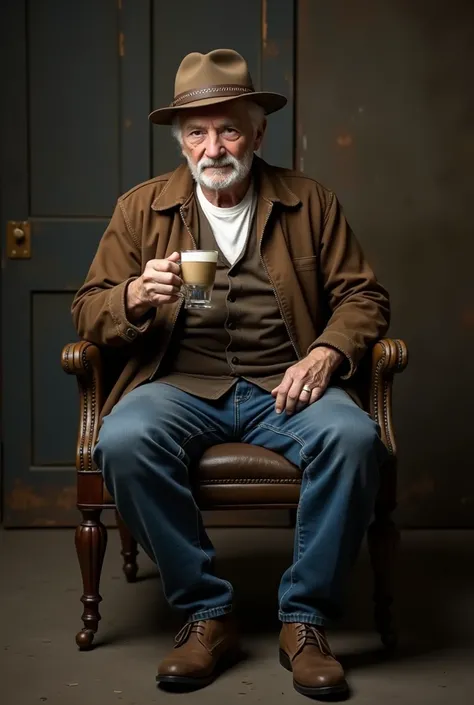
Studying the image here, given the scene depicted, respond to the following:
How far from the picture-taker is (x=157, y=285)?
2369mm

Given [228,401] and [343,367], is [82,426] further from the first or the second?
[343,367]

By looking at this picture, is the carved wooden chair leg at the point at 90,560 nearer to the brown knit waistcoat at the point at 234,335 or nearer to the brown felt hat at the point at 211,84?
the brown knit waistcoat at the point at 234,335

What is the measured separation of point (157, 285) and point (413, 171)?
5.40 feet

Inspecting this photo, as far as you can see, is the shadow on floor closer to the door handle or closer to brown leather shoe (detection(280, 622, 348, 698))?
brown leather shoe (detection(280, 622, 348, 698))

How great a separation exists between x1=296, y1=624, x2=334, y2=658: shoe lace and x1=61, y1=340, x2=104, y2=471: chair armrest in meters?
0.66

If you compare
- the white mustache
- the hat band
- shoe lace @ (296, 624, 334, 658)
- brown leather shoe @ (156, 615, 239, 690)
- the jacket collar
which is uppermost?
the hat band

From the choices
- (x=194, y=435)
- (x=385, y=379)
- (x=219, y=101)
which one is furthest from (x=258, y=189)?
(x=194, y=435)

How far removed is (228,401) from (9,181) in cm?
159

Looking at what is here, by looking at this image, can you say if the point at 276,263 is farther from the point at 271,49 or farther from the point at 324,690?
the point at 271,49

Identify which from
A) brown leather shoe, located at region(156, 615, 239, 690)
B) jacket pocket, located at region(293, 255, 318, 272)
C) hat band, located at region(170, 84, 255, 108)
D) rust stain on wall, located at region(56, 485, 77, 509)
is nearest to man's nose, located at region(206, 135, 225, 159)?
hat band, located at region(170, 84, 255, 108)

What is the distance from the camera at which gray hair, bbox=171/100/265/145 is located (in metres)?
2.71

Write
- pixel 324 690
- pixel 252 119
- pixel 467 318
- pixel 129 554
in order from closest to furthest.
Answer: pixel 324 690, pixel 252 119, pixel 129 554, pixel 467 318

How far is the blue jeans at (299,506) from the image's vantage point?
225 centimetres

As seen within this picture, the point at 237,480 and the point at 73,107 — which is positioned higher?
the point at 73,107
